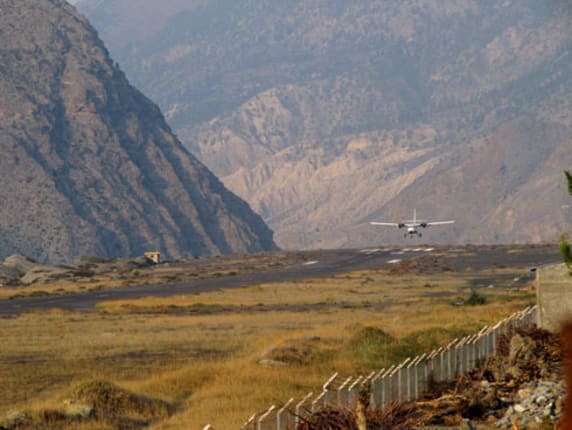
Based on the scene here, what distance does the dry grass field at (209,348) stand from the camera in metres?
37.2

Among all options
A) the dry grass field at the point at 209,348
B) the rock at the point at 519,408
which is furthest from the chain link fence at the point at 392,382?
the rock at the point at 519,408

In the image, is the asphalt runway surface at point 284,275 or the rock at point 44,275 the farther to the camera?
the rock at point 44,275

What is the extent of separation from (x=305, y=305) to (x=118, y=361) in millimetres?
45365

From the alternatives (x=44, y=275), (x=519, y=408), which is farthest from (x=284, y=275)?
(x=519, y=408)

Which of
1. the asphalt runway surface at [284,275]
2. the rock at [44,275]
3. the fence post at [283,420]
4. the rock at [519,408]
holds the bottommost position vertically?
the rock at [519,408]

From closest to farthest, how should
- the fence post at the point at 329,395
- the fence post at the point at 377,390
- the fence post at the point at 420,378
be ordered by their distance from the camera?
1. the fence post at the point at 329,395
2. the fence post at the point at 377,390
3. the fence post at the point at 420,378

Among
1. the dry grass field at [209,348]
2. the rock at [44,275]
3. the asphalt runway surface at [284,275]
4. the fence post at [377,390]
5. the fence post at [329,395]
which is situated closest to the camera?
the fence post at [329,395]

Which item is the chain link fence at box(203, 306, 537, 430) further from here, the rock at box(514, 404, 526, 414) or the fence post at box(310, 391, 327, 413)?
the rock at box(514, 404, 526, 414)

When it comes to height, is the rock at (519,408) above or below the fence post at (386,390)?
below

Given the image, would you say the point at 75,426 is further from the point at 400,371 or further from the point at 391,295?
the point at 391,295

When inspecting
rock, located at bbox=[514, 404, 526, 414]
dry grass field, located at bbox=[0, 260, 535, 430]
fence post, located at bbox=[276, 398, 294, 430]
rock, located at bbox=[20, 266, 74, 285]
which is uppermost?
rock, located at bbox=[20, 266, 74, 285]

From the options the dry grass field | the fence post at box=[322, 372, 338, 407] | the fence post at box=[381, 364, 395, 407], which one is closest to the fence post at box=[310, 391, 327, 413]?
the fence post at box=[322, 372, 338, 407]

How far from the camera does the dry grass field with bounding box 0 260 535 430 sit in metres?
37.2

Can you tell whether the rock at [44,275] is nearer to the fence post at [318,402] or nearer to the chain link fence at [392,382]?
the chain link fence at [392,382]
